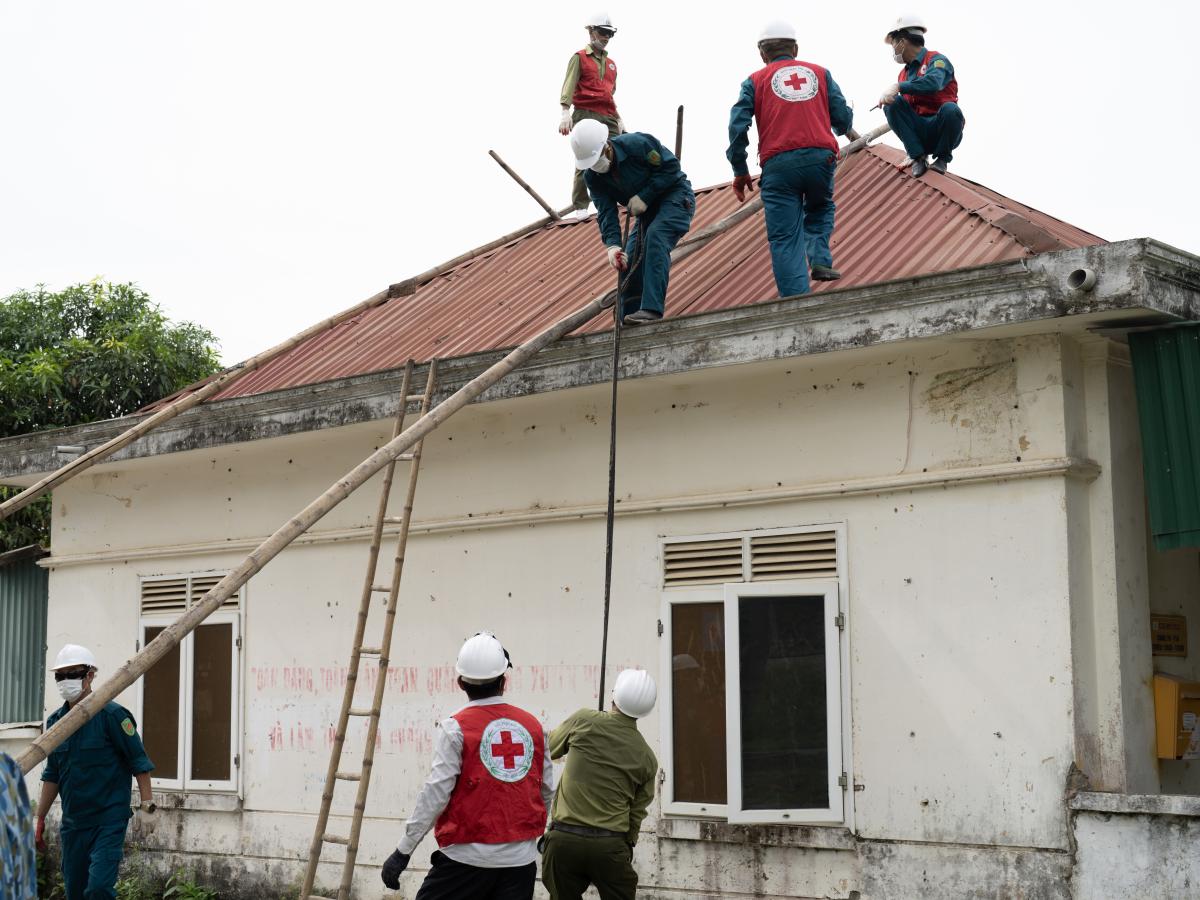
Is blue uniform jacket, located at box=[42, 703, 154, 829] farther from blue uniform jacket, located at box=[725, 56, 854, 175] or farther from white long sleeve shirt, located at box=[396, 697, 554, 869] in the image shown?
blue uniform jacket, located at box=[725, 56, 854, 175]

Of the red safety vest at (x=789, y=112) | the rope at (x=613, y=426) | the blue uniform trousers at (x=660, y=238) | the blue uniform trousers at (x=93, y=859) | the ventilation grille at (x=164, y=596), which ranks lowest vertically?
the blue uniform trousers at (x=93, y=859)

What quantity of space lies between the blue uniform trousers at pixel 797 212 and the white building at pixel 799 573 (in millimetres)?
327

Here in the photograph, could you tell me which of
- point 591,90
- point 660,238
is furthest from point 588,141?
point 591,90

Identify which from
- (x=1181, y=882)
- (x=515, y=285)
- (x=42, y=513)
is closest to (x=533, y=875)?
(x=1181, y=882)

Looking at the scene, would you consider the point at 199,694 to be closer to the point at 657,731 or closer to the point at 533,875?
the point at 657,731

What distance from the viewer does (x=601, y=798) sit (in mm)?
7496

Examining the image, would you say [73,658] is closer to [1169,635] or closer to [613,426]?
[613,426]

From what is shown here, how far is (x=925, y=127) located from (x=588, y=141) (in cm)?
265

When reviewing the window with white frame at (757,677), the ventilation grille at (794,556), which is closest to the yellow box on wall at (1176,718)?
the window with white frame at (757,677)

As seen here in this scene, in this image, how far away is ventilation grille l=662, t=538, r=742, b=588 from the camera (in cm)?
905

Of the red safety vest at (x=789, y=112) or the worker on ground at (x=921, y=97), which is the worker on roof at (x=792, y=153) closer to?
the red safety vest at (x=789, y=112)

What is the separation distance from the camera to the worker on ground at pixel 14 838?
4.05 metres

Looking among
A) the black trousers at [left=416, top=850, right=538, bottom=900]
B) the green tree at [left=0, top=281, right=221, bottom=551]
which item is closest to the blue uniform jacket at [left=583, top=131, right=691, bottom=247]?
the black trousers at [left=416, top=850, right=538, bottom=900]

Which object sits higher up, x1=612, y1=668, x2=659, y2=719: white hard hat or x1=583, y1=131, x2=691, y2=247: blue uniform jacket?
x1=583, y1=131, x2=691, y2=247: blue uniform jacket
